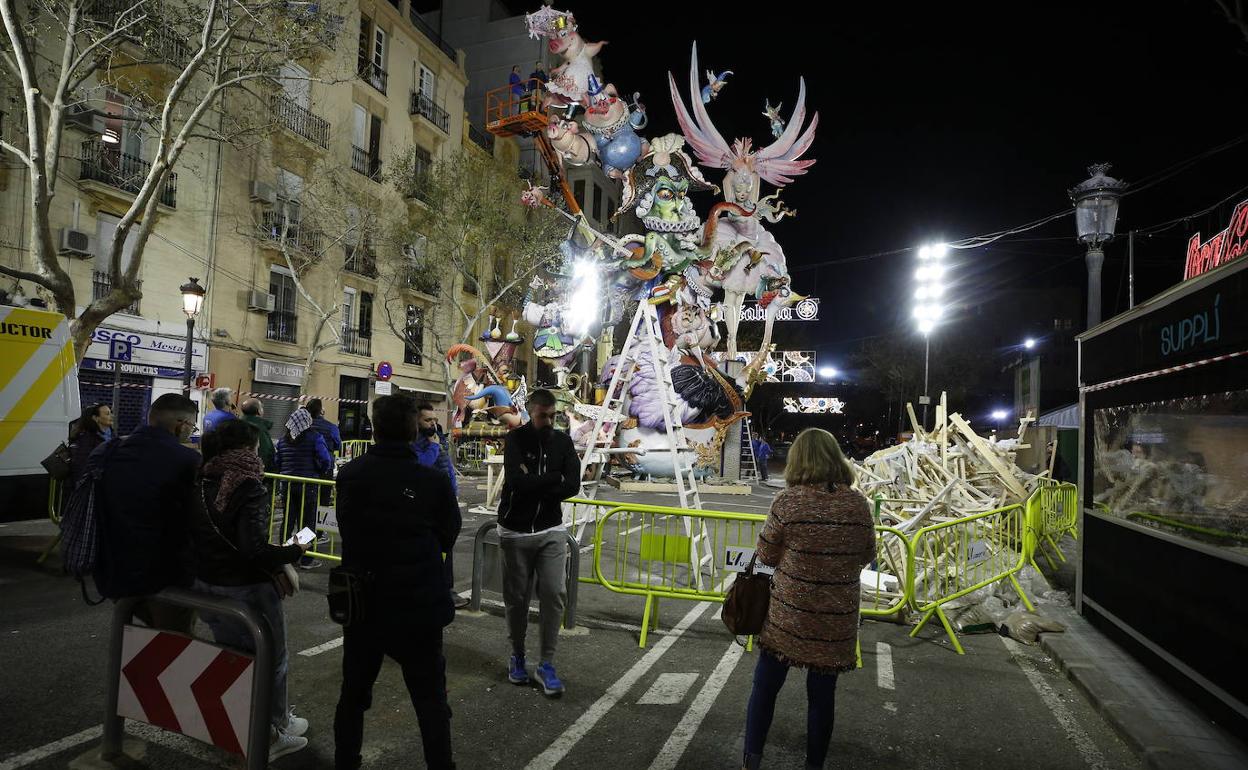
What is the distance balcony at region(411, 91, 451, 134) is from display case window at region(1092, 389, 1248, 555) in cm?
2897

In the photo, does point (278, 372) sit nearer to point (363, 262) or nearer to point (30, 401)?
point (363, 262)

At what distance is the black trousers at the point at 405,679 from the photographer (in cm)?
304

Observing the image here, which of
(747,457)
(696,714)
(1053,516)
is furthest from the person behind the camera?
(747,457)

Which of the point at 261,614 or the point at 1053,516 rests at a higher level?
the point at 261,614

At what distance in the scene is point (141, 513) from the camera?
326cm

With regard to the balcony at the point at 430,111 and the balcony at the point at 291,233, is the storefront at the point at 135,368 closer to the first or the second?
the balcony at the point at 291,233

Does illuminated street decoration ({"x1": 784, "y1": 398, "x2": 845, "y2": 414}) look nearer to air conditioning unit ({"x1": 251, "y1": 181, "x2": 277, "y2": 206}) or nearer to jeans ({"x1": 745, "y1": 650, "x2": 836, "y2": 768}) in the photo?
air conditioning unit ({"x1": 251, "y1": 181, "x2": 277, "y2": 206})

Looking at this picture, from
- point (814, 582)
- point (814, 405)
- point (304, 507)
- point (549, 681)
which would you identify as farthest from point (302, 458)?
point (814, 405)

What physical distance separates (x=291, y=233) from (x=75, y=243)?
7.20 m

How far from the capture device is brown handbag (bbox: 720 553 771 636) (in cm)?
351

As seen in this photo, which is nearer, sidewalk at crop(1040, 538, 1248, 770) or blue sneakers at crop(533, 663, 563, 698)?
sidewalk at crop(1040, 538, 1248, 770)

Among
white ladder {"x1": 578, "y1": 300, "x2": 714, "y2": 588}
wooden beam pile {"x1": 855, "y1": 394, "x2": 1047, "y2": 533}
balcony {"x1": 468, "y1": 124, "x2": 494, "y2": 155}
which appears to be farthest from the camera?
balcony {"x1": 468, "y1": 124, "x2": 494, "y2": 155}

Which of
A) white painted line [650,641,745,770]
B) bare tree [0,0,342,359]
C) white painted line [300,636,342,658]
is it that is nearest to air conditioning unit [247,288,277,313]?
bare tree [0,0,342,359]

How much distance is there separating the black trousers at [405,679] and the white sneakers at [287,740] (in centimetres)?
83
